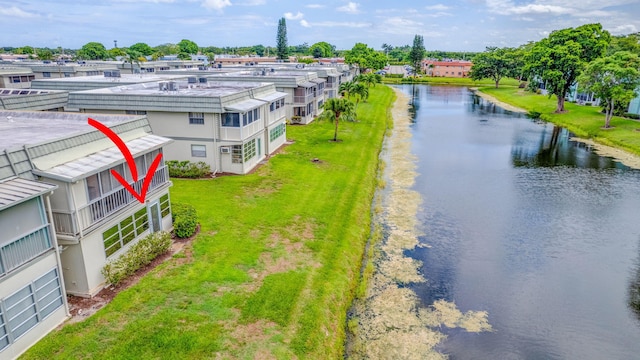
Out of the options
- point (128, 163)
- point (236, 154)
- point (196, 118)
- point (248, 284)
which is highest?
point (196, 118)

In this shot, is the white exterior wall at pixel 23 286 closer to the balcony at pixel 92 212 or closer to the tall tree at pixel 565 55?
the balcony at pixel 92 212

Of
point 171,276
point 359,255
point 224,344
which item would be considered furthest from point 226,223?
point 224,344

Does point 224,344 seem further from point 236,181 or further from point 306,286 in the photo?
point 236,181

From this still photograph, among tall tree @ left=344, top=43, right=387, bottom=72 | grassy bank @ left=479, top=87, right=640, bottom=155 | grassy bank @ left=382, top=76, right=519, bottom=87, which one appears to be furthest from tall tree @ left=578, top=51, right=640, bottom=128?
tall tree @ left=344, top=43, right=387, bottom=72

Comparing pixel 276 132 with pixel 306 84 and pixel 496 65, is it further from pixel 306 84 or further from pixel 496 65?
pixel 496 65

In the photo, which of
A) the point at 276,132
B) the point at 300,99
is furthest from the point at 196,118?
the point at 300,99
